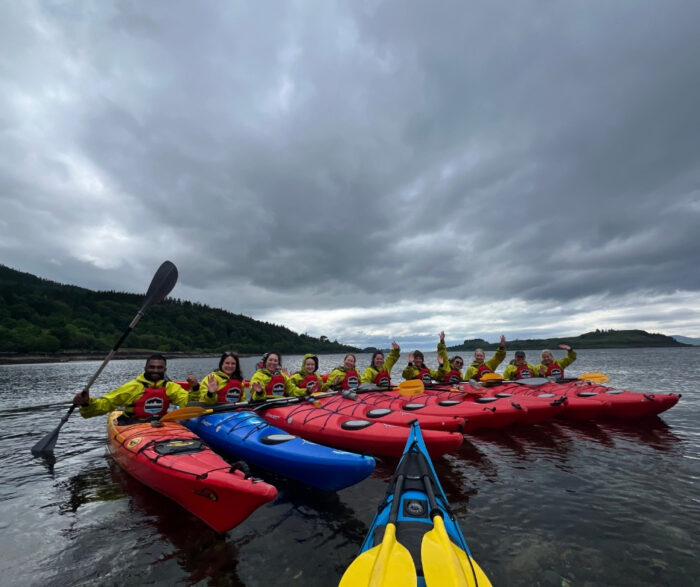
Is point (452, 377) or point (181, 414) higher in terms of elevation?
point (452, 377)

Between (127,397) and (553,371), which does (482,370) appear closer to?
(553,371)

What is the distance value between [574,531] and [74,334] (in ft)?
296

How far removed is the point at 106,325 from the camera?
3600 inches

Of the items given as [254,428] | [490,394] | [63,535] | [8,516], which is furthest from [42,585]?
[490,394]

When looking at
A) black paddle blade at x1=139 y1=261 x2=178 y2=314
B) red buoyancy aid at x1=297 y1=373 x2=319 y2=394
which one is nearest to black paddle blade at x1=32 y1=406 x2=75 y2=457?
black paddle blade at x1=139 y1=261 x2=178 y2=314

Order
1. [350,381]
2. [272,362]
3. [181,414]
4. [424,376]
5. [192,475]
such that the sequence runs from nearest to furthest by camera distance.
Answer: [192,475]
[181,414]
[272,362]
[350,381]
[424,376]

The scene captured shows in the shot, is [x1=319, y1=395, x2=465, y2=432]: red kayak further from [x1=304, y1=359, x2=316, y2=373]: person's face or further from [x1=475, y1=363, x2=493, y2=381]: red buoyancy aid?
[x1=475, y1=363, x2=493, y2=381]: red buoyancy aid

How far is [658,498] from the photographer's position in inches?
200

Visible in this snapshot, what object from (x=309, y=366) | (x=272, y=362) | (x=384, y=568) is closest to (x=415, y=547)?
(x=384, y=568)

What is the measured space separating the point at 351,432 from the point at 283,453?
1638 millimetres

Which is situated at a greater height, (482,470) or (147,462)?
(147,462)

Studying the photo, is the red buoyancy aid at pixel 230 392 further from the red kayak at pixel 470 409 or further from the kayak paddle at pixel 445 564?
→ the kayak paddle at pixel 445 564

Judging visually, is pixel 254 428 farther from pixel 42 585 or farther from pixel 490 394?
pixel 490 394

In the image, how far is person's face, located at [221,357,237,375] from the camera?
26.4 ft
